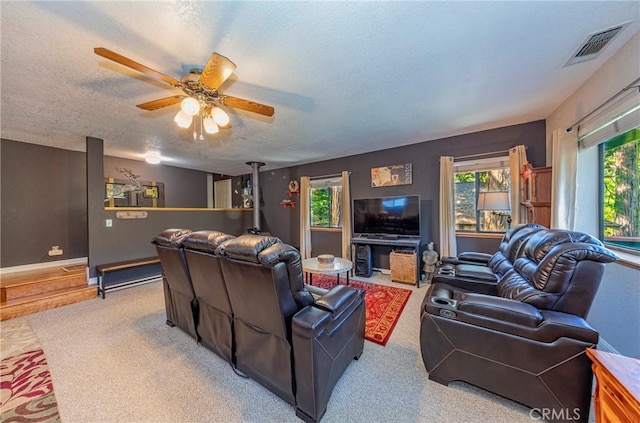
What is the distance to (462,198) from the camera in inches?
156

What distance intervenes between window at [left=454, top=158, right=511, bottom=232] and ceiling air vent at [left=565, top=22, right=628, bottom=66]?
70.2 inches

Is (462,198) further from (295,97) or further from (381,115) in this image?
(295,97)

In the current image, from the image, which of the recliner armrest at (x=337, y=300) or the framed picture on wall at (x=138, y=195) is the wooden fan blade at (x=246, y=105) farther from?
the framed picture on wall at (x=138, y=195)

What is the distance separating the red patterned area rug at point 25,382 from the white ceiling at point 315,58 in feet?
8.26

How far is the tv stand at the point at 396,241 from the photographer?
3.83 m

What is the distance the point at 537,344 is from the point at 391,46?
2195 millimetres

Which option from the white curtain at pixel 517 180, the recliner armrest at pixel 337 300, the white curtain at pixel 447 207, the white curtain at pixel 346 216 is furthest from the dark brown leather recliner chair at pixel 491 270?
the white curtain at pixel 346 216

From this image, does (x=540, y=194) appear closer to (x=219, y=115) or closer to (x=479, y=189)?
(x=479, y=189)

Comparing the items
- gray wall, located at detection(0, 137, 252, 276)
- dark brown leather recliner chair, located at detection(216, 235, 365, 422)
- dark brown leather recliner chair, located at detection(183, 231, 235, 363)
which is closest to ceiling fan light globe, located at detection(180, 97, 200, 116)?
dark brown leather recliner chair, located at detection(183, 231, 235, 363)

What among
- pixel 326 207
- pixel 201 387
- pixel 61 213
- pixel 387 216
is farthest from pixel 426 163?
pixel 61 213

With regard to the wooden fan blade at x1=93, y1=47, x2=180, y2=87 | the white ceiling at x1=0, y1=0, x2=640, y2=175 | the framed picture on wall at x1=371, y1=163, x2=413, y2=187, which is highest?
the white ceiling at x1=0, y1=0, x2=640, y2=175

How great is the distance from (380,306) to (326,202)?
121 inches

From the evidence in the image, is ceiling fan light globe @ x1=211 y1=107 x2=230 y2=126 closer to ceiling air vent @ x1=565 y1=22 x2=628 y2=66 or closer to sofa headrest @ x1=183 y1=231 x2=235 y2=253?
sofa headrest @ x1=183 y1=231 x2=235 y2=253

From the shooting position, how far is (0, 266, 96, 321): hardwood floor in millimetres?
2895
